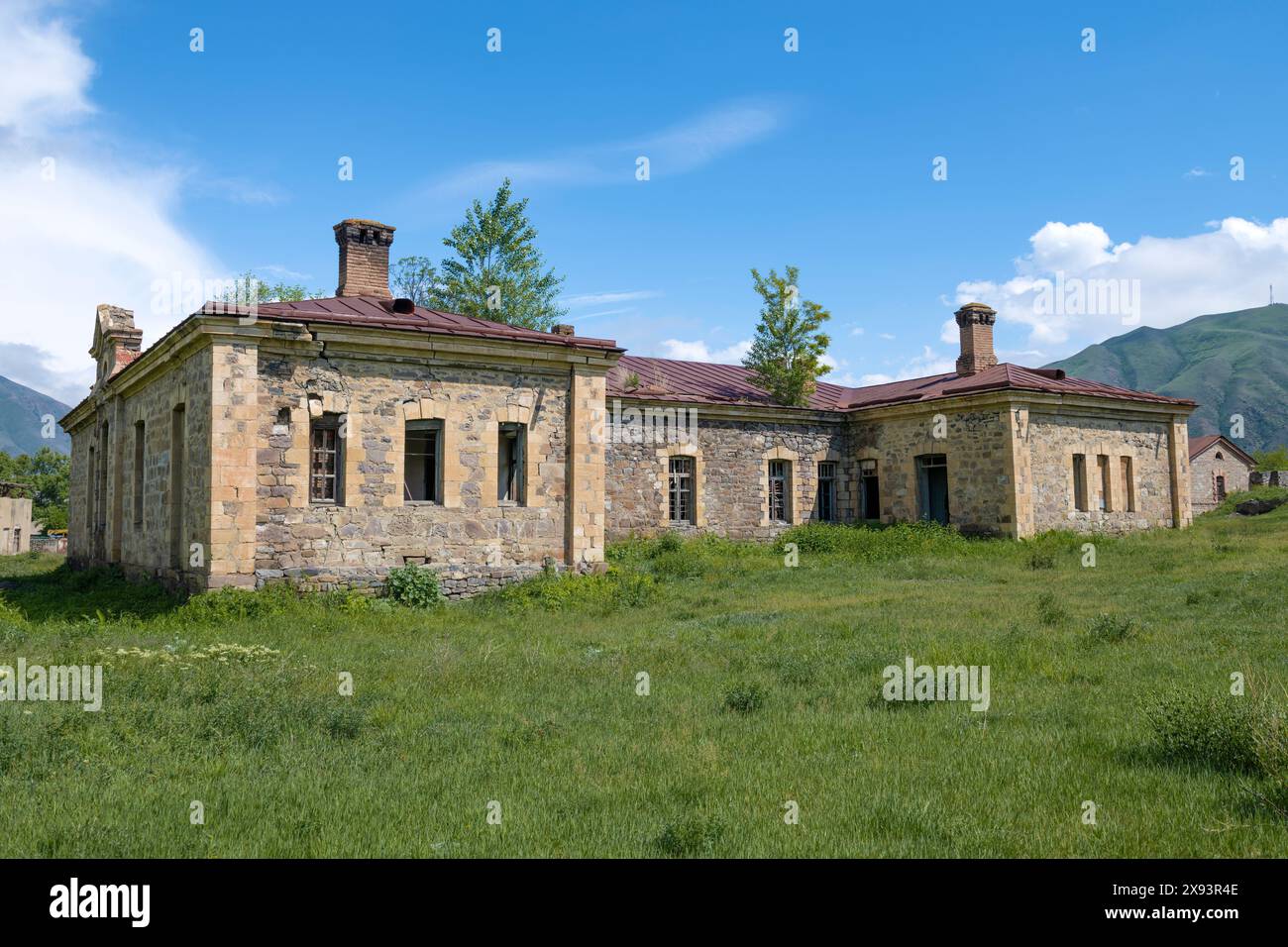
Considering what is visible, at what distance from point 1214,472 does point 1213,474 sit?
Answer: 7.8 inches

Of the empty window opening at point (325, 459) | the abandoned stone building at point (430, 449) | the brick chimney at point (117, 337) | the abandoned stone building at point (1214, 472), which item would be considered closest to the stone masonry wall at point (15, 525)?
the abandoned stone building at point (430, 449)

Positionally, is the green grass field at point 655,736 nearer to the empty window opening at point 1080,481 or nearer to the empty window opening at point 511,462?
the empty window opening at point 511,462

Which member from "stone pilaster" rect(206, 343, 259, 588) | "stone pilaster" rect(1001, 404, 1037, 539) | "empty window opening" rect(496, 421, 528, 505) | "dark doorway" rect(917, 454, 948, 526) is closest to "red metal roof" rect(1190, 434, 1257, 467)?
"dark doorway" rect(917, 454, 948, 526)

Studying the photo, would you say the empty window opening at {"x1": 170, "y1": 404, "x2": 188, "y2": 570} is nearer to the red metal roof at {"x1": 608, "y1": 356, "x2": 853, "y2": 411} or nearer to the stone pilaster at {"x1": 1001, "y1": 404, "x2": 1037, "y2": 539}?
the red metal roof at {"x1": 608, "y1": 356, "x2": 853, "y2": 411}

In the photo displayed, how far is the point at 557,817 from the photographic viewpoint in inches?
187

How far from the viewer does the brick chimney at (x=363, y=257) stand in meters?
16.9

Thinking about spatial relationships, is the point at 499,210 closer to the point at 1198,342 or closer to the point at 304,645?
the point at 304,645

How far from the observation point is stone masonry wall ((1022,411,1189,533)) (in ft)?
72.2

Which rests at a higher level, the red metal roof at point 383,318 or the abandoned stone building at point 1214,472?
the red metal roof at point 383,318

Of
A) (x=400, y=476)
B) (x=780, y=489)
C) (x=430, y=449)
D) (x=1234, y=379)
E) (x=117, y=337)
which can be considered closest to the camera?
(x=400, y=476)

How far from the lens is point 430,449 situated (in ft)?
50.9

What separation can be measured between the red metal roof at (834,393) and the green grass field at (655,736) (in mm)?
10476

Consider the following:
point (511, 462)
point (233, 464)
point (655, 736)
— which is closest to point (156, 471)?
point (233, 464)

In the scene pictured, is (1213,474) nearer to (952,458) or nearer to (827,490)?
(952,458)
